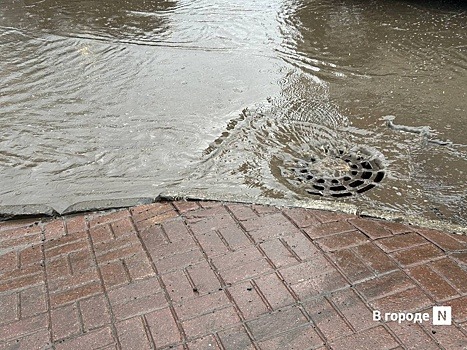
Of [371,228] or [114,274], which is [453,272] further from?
[114,274]

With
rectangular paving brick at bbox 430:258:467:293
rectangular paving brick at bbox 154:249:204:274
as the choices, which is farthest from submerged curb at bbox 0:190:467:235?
rectangular paving brick at bbox 154:249:204:274

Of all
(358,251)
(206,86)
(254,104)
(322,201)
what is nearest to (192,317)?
(358,251)

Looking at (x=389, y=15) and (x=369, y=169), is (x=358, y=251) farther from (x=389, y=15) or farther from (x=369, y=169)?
(x=389, y=15)

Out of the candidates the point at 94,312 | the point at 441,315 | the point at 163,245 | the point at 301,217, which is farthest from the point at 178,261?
the point at 441,315

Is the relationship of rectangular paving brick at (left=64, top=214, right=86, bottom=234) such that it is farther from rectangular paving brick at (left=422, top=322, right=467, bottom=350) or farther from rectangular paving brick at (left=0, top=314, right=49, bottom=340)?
rectangular paving brick at (left=422, top=322, right=467, bottom=350)

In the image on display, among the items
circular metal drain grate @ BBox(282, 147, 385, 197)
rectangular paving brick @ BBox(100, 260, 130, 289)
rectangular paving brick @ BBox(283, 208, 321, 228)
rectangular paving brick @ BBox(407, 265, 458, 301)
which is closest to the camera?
rectangular paving brick @ BBox(407, 265, 458, 301)

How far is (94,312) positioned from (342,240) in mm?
1566

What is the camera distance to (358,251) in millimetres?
3031

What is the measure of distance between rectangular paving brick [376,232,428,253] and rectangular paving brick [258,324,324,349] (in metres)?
0.86

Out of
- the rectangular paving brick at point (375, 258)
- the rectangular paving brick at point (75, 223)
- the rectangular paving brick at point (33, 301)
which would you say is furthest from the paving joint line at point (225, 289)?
the rectangular paving brick at point (33, 301)

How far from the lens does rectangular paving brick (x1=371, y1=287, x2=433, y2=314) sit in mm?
2588

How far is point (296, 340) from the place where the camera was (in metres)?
2.45

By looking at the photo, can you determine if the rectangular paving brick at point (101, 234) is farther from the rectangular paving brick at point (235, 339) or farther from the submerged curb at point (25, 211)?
the rectangular paving brick at point (235, 339)

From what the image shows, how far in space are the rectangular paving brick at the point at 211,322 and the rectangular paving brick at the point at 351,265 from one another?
724mm
